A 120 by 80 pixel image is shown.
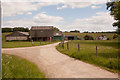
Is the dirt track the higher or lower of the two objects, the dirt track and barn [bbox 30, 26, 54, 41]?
the lower

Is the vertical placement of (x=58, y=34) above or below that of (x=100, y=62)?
above

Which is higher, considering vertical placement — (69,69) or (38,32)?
(38,32)

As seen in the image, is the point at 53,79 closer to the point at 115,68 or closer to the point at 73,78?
the point at 73,78

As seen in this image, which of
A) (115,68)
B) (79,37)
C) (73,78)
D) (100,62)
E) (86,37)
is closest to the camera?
(73,78)

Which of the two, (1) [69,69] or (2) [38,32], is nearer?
(2) [38,32]

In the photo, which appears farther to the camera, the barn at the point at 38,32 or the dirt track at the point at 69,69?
the dirt track at the point at 69,69

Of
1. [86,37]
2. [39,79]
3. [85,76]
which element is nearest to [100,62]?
[85,76]

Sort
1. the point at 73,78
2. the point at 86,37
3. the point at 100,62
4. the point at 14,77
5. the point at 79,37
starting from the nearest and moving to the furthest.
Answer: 1. the point at 14,77
2. the point at 73,78
3. the point at 100,62
4. the point at 86,37
5. the point at 79,37

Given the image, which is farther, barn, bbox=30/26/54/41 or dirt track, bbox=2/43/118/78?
dirt track, bbox=2/43/118/78

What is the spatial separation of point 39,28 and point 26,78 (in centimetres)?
230

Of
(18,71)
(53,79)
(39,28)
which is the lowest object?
(53,79)

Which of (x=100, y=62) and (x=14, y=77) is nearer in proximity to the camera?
(x=14, y=77)

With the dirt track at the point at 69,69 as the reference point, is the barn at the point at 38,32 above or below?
above

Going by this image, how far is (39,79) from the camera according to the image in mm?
4449
